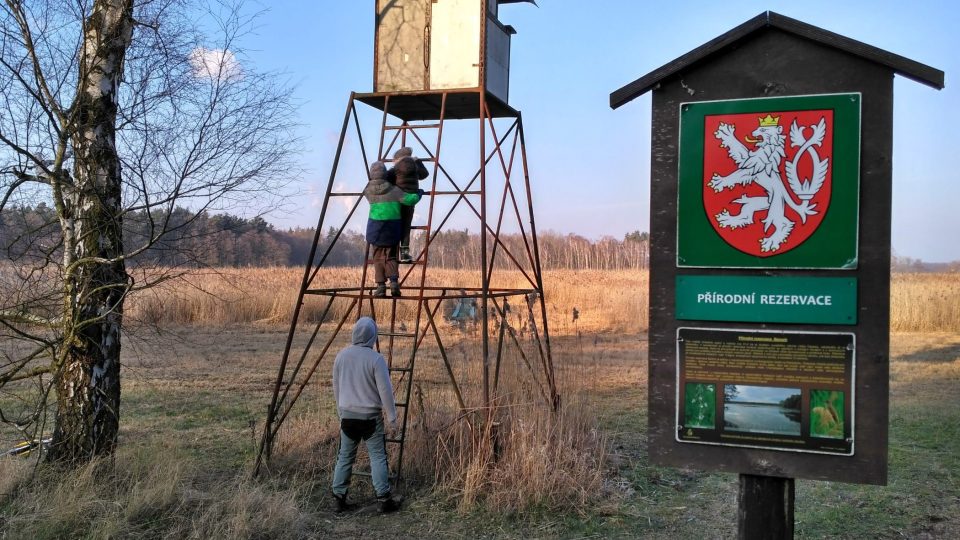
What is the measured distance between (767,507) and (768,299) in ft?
3.43

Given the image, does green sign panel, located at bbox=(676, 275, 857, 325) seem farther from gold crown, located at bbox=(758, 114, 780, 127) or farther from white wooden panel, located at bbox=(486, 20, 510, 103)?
white wooden panel, located at bbox=(486, 20, 510, 103)

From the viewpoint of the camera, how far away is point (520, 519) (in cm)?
693

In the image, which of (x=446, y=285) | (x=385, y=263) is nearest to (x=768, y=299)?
(x=385, y=263)

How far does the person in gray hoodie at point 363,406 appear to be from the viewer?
23.2 feet

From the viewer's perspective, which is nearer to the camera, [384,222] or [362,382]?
[362,382]

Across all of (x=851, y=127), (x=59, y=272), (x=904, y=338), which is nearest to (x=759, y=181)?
(x=851, y=127)

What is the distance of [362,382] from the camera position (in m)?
7.10

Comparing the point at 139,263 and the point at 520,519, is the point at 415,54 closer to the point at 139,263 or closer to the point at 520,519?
the point at 139,263

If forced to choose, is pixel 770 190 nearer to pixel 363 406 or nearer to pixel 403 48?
pixel 363 406

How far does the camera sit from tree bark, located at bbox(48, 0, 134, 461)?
21.9 ft

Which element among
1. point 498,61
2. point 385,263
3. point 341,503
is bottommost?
point 341,503

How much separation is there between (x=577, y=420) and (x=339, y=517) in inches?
114

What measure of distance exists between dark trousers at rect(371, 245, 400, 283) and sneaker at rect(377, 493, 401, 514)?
215cm

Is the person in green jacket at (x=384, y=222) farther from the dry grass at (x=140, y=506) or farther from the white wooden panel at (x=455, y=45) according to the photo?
the dry grass at (x=140, y=506)
